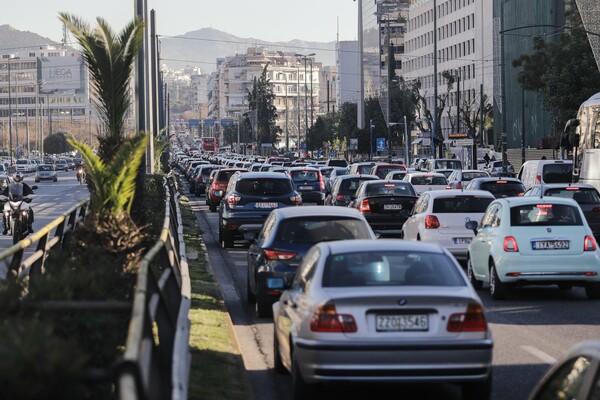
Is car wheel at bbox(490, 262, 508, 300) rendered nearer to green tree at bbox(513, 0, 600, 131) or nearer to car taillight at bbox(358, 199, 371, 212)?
car taillight at bbox(358, 199, 371, 212)

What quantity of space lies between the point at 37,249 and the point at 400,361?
6.55 metres

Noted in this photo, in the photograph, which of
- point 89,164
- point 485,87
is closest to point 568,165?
point 89,164

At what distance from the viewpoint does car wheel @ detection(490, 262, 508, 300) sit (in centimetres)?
1897

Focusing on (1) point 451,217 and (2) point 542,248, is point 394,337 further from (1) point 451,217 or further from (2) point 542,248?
(1) point 451,217

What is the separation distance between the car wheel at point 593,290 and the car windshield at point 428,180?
23.1m

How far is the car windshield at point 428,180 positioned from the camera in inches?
1676

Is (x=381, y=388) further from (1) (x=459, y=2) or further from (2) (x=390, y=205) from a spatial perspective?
(1) (x=459, y=2)

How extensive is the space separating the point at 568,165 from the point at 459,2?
10405 centimetres

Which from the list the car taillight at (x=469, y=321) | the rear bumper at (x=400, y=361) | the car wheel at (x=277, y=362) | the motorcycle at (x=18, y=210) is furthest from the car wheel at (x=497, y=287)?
the motorcycle at (x=18, y=210)

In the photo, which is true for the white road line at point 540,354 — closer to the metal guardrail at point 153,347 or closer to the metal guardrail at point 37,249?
the metal guardrail at point 153,347

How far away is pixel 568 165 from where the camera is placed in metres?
40.2

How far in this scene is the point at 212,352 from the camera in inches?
514

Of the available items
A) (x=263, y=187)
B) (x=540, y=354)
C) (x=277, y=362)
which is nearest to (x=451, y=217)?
(x=263, y=187)

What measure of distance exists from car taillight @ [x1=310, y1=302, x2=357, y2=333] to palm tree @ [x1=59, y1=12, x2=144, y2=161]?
34.5 feet
